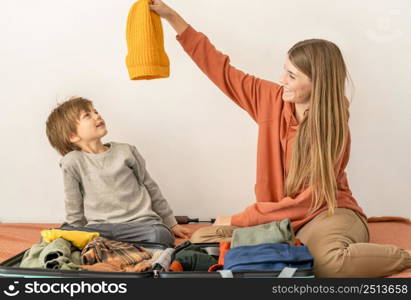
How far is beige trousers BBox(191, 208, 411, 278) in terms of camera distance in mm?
1796

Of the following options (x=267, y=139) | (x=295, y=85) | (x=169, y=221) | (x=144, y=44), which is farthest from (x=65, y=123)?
(x=295, y=85)

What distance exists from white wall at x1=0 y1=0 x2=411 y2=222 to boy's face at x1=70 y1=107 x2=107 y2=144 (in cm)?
37

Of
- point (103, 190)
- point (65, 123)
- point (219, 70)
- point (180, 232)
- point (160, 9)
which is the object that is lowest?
point (180, 232)

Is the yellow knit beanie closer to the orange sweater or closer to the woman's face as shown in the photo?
the orange sweater

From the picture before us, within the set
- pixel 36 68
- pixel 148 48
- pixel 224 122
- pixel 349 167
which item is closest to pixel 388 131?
pixel 349 167

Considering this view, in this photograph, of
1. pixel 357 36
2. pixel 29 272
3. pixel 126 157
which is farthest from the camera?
pixel 357 36

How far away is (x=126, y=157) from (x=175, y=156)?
443 millimetres

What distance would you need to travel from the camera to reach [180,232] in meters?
2.32

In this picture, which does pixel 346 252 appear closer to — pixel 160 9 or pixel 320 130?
pixel 320 130

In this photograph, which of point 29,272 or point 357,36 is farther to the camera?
point 357,36

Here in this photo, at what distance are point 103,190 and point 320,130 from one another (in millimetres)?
740

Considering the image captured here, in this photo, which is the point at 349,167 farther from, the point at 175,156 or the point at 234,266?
the point at 234,266

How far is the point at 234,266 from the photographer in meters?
1.66

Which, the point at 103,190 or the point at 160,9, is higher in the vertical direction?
the point at 160,9
